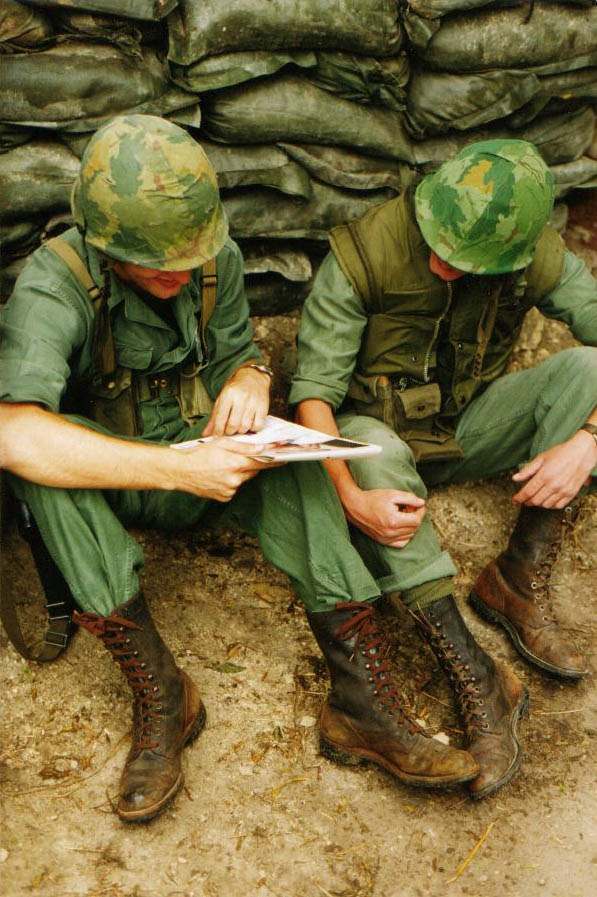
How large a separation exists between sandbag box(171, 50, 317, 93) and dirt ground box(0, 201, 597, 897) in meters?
1.83

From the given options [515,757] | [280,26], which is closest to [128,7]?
[280,26]

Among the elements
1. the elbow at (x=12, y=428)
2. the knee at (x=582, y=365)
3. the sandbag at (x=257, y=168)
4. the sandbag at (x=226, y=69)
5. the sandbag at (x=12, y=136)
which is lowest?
the knee at (x=582, y=365)

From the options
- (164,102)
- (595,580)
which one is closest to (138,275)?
(164,102)

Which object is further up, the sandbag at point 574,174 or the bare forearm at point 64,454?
the sandbag at point 574,174

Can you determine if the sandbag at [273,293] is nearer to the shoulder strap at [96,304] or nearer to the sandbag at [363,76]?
the sandbag at [363,76]

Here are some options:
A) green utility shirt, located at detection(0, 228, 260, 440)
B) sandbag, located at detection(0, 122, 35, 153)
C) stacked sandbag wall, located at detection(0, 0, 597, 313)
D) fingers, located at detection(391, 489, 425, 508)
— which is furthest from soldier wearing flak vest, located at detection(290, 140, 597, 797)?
sandbag, located at detection(0, 122, 35, 153)

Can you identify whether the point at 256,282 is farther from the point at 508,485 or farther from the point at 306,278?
the point at 508,485

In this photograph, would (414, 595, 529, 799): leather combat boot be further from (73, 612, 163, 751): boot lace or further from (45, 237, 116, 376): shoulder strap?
(45, 237, 116, 376): shoulder strap

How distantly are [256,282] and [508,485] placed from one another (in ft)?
4.99

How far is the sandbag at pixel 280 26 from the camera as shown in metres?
3.60

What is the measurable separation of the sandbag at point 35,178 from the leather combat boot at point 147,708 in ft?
5.36

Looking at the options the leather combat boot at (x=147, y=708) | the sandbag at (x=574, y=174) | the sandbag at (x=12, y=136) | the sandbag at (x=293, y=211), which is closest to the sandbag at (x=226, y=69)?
the sandbag at (x=293, y=211)

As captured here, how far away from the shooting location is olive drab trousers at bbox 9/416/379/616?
2.84 metres

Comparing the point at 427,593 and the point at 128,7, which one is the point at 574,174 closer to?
the point at 128,7
